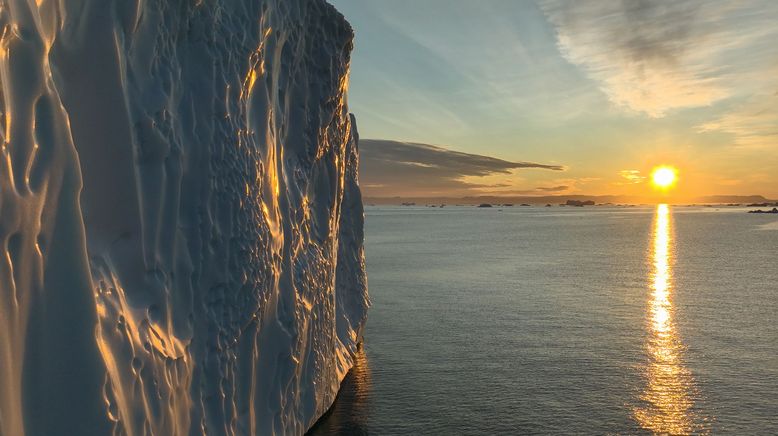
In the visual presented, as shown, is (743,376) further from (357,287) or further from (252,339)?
(252,339)

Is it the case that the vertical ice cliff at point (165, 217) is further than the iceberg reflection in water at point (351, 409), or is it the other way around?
the iceberg reflection in water at point (351, 409)

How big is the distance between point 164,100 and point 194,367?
4.44m

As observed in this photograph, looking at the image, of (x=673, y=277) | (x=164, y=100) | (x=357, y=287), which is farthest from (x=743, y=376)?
(x=673, y=277)

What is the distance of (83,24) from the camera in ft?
25.8

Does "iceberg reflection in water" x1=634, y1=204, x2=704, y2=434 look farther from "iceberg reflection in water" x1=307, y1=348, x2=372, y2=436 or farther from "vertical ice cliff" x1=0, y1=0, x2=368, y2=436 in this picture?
"vertical ice cliff" x1=0, y1=0, x2=368, y2=436

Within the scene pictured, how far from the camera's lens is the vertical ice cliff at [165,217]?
6.38 meters

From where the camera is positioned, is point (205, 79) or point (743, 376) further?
point (743, 376)

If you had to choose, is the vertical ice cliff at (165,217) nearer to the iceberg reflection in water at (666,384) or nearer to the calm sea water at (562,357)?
the calm sea water at (562,357)

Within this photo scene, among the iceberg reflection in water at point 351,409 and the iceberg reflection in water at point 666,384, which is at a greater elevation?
the iceberg reflection in water at point 351,409

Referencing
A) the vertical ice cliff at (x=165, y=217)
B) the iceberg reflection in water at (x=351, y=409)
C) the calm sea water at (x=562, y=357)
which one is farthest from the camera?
the calm sea water at (x=562, y=357)

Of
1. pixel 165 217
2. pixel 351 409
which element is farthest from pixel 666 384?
pixel 165 217

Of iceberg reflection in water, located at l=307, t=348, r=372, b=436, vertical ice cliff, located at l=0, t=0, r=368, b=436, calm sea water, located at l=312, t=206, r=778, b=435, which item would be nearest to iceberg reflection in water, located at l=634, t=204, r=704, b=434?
calm sea water, located at l=312, t=206, r=778, b=435

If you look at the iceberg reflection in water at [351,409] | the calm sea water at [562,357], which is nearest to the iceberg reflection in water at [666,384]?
the calm sea water at [562,357]

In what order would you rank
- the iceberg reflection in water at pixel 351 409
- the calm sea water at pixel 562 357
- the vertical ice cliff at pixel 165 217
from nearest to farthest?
the vertical ice cliff at pixel 165 217 < the iceberg reflection in water at pixel 351 409 < the calm sea water at pixel 562 357
